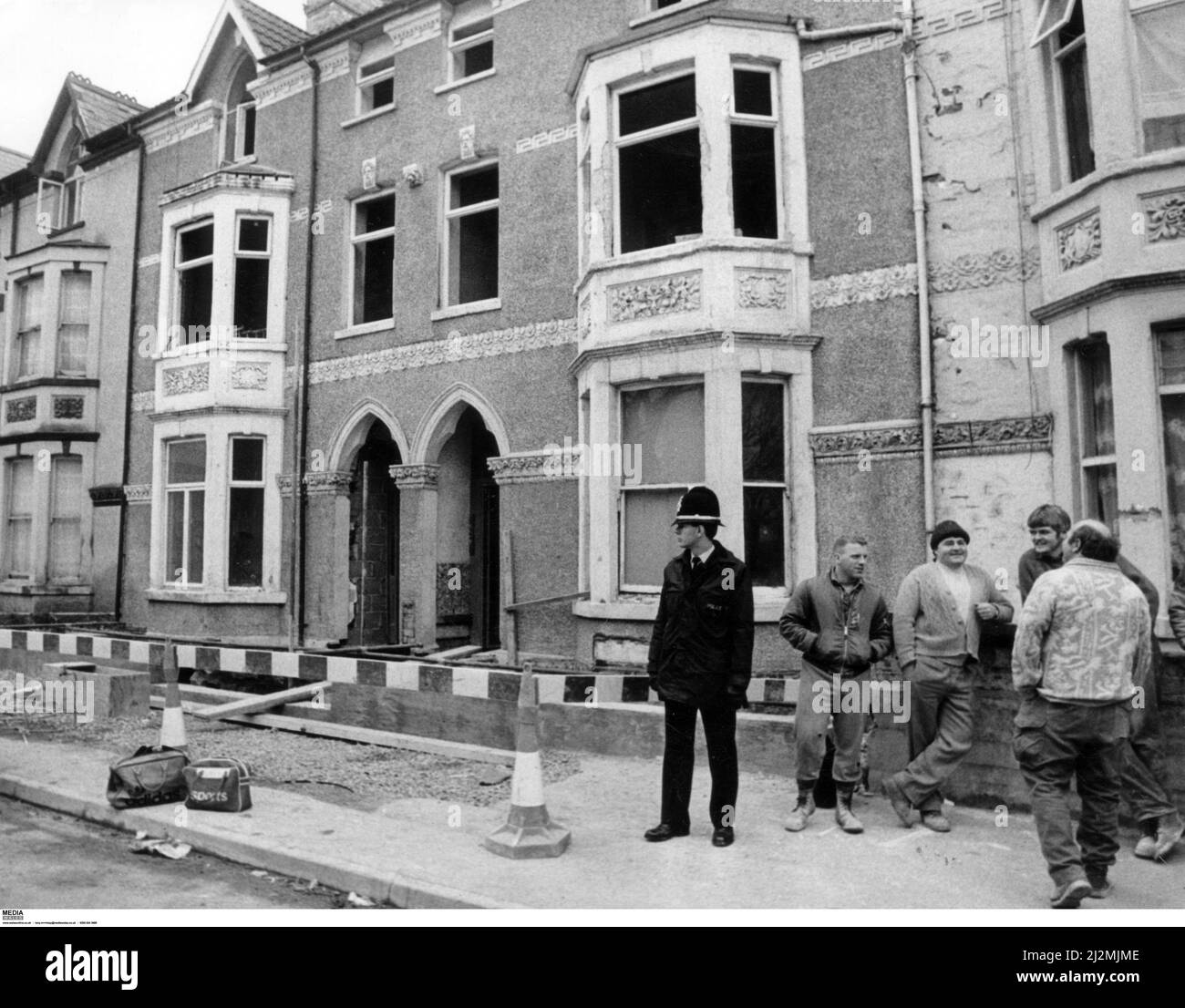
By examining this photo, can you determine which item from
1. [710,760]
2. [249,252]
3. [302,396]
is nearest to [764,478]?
[710,760]

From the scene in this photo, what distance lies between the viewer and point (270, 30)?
1548 centimetres

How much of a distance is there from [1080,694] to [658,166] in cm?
811

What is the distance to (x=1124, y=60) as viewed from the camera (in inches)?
301

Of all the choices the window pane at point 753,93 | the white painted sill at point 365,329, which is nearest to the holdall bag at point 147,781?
the white painted sill at point 365,329

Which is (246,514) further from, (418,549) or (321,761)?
(321,761)

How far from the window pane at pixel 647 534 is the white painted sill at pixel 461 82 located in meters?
6.39

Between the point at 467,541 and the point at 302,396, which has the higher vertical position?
the point at 302,396

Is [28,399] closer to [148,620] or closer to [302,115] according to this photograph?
[148,620]

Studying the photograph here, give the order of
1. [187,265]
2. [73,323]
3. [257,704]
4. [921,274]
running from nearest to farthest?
1. [921,274]
2. [257,704]
3. [187,265]
4. [73,323]

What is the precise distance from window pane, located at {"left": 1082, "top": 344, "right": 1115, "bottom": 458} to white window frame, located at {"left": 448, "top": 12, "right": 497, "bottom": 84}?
8752mm

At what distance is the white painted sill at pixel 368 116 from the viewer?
44.9 ft

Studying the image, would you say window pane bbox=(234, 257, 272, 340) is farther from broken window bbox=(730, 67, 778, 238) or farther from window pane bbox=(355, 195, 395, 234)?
broken window bbox=(730, 67, 778, 238)

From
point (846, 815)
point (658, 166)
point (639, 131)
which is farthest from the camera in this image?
point (658, 166)
